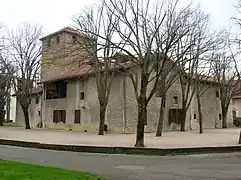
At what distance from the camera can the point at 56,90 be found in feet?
140

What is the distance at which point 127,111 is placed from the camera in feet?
113

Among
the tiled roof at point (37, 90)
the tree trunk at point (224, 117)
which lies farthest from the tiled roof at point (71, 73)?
the tree trunk at point (224, 117)

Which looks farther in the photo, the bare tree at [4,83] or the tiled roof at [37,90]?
the tiled roof at [37,90]

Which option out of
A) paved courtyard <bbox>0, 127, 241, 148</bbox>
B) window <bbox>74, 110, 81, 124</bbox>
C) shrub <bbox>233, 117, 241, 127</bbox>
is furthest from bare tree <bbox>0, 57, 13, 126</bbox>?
shrub <bbox>233, 117, 241, 127</bbox>

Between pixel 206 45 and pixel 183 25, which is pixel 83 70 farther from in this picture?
pixel 183 25

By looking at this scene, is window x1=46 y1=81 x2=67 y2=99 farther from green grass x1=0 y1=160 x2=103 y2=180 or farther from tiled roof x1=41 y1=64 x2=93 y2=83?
green grass x1=0 y1=160 x2=103 y2=180

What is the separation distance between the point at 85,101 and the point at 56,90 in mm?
6229

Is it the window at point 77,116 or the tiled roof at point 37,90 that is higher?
the tiled roof at point 37,90

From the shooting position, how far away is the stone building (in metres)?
34.4

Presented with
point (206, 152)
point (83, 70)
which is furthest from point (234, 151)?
point (83, 70)

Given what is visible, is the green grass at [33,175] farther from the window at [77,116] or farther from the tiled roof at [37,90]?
the tiled roof at [37,90]

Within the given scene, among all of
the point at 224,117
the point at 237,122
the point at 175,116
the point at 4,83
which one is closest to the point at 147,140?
the point at 175,116

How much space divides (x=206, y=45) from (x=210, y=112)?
18.1 metres

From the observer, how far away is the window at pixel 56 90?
41438mm
